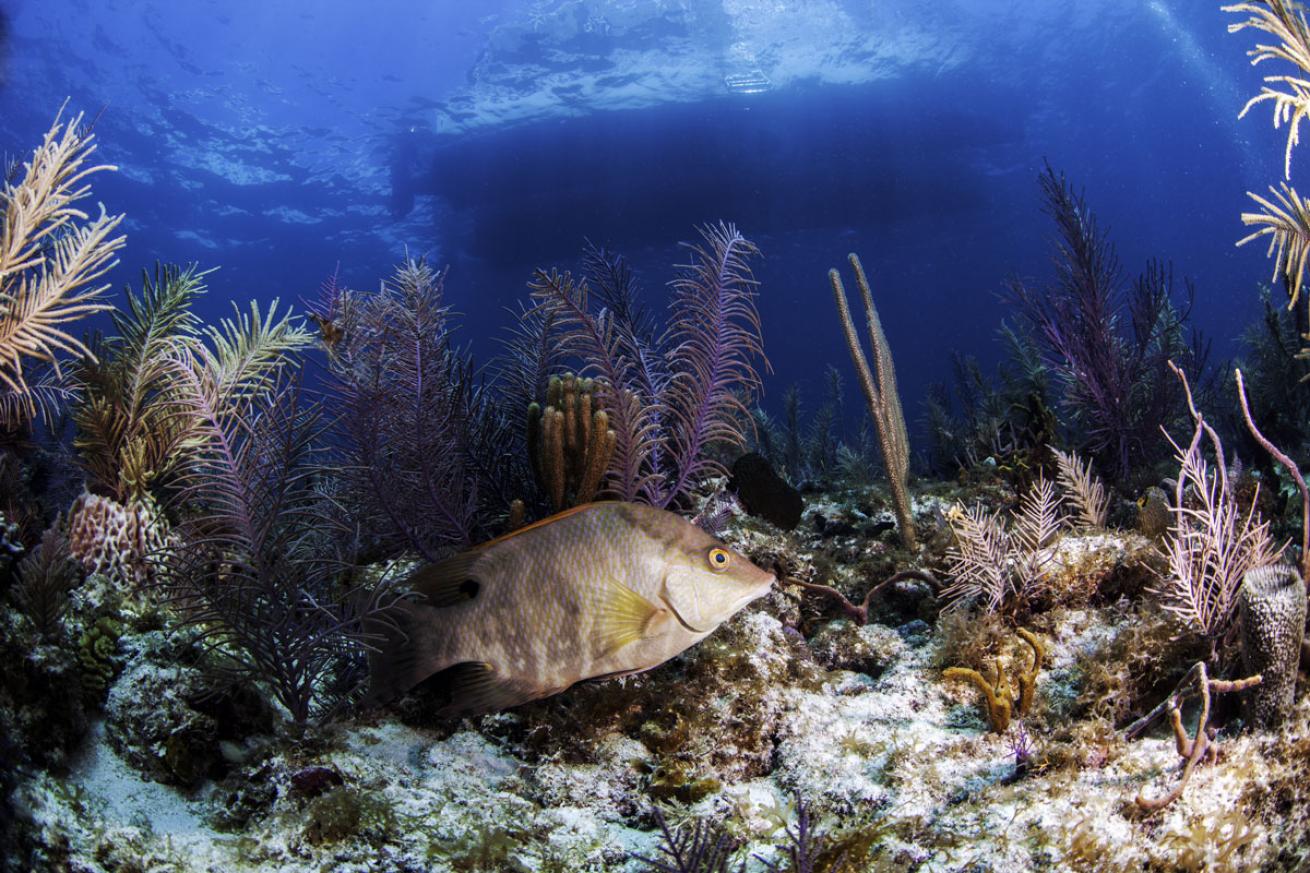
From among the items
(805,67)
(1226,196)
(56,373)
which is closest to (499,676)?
(56,373)

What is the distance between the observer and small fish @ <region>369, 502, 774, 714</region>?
1.83 m

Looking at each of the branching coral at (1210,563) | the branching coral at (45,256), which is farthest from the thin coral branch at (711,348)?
the branching coral at (45,256)

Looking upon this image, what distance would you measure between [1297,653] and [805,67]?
105 feet

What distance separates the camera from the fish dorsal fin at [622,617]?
1812 mm

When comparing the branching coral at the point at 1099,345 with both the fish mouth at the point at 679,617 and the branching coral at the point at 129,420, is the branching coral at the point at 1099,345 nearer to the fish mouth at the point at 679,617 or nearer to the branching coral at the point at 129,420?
the fish mouth at the point at 679,617

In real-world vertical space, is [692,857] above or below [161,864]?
below

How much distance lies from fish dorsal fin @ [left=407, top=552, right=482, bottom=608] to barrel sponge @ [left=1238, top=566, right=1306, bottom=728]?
90.9 inches

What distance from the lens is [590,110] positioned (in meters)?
28.2

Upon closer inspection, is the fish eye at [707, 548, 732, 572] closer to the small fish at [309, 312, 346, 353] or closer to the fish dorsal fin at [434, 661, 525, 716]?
the fish dorsal fin at [434, 661, 525, 716]

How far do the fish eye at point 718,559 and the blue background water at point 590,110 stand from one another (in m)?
26.4

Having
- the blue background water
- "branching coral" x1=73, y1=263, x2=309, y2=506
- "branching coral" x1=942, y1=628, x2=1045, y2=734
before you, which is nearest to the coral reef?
"branching coral" x1=73, y1=263, x2=309, y2=506

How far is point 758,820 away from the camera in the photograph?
6.29 feet

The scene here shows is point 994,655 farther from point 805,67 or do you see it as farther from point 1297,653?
point 805,67

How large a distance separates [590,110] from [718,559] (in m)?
30.6
